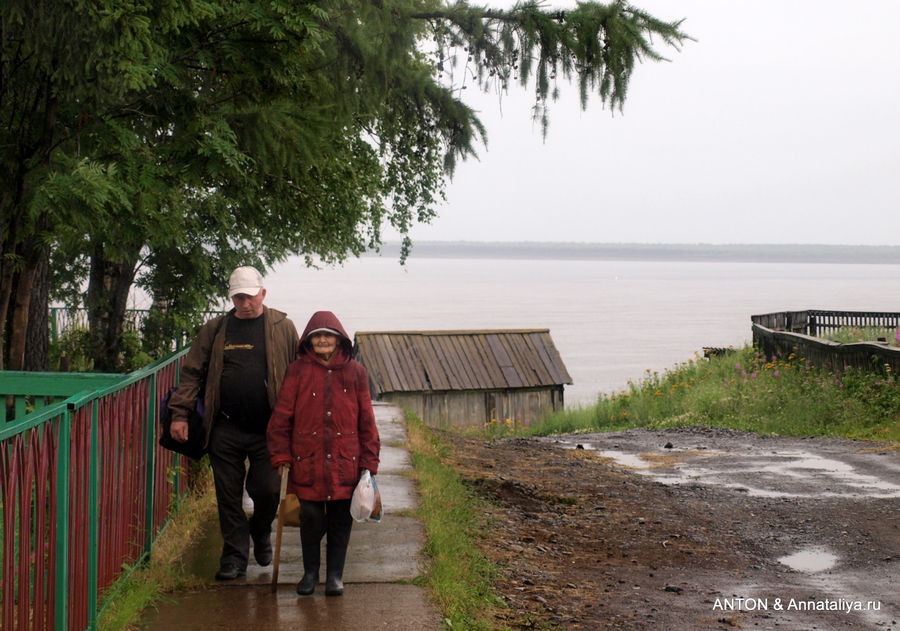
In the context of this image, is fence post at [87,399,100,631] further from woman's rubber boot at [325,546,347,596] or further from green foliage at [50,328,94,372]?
green foliage at [50,328,94,372]

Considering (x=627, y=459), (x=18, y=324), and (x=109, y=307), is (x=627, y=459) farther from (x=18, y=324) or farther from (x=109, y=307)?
(x=109, y=307)

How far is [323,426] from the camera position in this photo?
5.39m

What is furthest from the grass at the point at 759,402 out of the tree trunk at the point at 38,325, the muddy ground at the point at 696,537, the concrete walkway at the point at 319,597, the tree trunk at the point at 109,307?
A: the tree trunk at the point at 38,325

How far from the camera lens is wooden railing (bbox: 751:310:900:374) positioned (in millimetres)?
16422

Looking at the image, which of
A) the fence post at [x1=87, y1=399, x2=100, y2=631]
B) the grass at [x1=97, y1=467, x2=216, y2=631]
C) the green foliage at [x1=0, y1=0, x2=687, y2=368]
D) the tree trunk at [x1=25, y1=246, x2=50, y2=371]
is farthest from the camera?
the tree trunk at [x1=25, y1=246, x2=50, y2=371]

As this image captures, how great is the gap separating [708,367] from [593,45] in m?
15.4

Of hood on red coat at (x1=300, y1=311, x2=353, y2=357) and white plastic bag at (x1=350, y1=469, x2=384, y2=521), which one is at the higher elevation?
hood on red coat at (x1=300, y1=311, x2=353, y2=357)

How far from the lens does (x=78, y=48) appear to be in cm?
703

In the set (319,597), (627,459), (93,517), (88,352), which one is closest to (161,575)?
(319,597)

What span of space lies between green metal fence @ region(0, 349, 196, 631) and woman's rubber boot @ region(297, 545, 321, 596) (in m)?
1.01

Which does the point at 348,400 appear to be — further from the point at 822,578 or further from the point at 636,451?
the point at 636,451

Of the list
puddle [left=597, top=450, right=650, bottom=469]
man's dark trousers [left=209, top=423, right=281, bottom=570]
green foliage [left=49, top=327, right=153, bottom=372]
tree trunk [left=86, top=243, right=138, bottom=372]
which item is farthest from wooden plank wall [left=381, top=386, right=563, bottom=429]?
man's dark trousers [left=209, top=423, right=281, bottom=570]

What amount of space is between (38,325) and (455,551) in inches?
354

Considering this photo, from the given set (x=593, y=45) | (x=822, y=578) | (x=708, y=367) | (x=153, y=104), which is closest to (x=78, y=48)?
A: (x=153, y=104)
